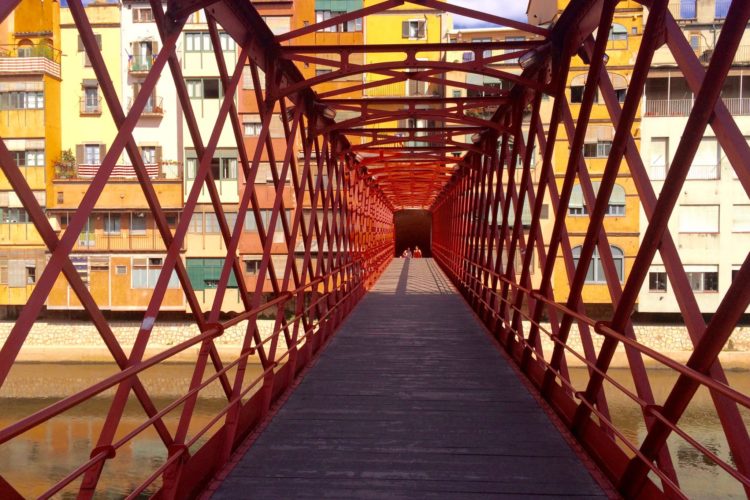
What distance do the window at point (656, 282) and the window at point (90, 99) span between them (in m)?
22.5

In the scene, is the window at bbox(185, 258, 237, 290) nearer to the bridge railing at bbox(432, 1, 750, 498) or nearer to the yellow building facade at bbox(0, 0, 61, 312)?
the yellow building facade at bbox(0, 0, 61, 312)

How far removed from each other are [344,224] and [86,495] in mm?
11853

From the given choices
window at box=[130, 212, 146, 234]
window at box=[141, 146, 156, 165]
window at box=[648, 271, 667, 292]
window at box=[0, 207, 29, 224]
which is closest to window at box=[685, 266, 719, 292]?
window at box=[648, 271, 667, 292]

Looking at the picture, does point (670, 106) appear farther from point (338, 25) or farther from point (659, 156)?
point (338, 25)

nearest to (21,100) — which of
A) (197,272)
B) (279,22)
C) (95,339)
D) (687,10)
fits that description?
(197,272)

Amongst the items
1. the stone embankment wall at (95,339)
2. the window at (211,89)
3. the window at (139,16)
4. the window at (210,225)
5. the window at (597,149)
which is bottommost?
the stone embankment wall at (95,339)

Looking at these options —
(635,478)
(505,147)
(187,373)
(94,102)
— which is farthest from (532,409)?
(94,102)

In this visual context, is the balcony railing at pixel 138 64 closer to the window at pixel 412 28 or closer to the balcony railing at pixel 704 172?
the window at pixel 412 28

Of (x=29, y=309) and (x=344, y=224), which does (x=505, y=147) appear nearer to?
(x=344, y=224)

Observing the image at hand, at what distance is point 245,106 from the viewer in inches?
1086

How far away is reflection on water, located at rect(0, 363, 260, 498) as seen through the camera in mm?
17734

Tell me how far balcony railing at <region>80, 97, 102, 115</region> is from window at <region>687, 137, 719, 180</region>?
75.4ft

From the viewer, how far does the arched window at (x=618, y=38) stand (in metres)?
26.2

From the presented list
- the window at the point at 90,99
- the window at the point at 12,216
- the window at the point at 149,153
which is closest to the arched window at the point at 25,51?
the window at the point at 90,99
